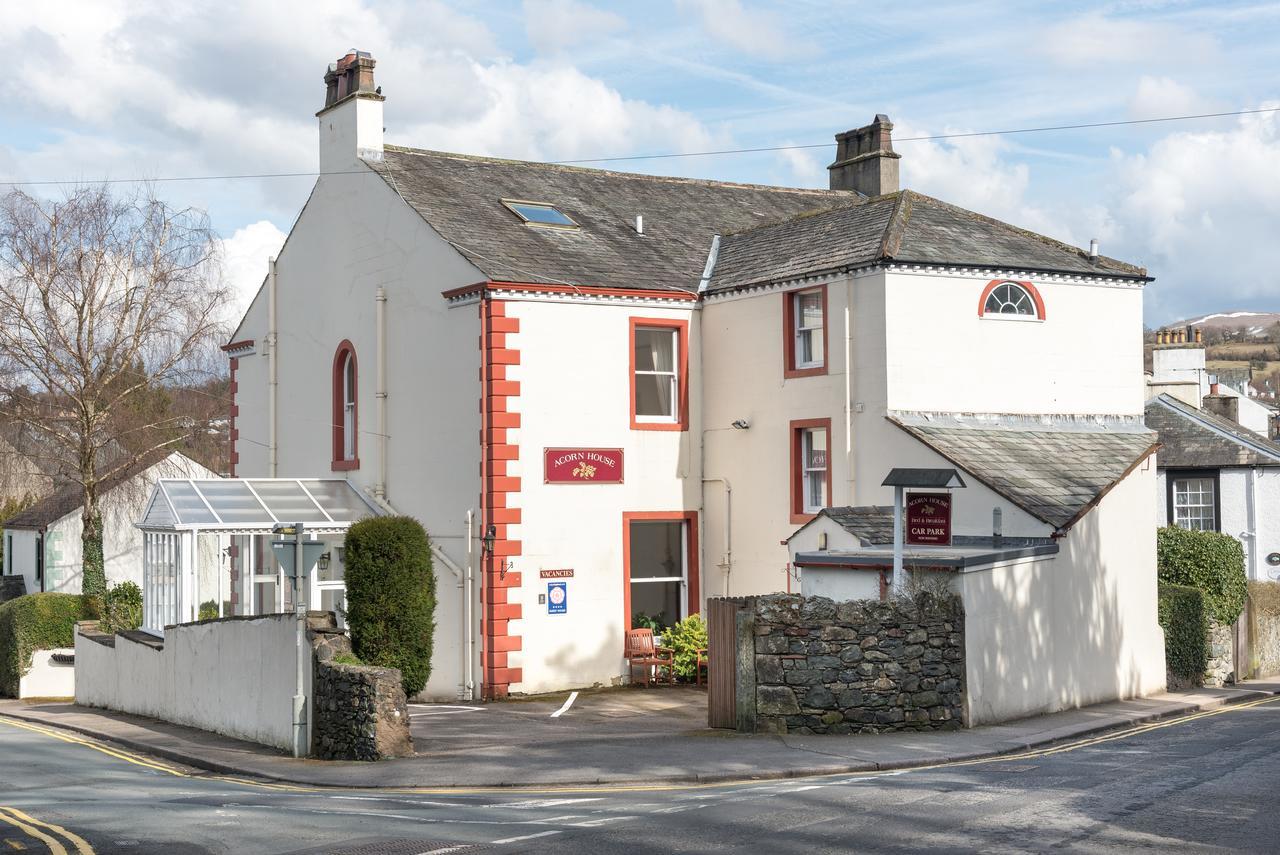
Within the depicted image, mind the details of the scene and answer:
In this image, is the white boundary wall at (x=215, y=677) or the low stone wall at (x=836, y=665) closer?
the low stone wall at (x=836, y=665)

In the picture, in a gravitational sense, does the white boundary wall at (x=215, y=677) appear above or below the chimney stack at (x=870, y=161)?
below

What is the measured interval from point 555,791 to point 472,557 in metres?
10.1

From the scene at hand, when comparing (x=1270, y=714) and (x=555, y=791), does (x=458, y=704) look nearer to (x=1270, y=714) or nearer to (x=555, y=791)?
(x=555, y=791)

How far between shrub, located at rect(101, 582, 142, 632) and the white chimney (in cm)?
1017

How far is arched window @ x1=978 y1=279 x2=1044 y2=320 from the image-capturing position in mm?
24203

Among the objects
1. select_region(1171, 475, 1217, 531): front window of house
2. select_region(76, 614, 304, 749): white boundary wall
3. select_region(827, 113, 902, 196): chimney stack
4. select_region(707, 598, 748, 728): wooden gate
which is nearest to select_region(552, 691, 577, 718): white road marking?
select_region(707, 598, 748, 728): wooden gate

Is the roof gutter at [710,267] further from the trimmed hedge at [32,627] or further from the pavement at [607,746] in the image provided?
the trimmed hedge at [32,627]

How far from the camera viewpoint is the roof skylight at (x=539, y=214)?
89.3ft

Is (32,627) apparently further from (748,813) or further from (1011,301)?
(748,813)

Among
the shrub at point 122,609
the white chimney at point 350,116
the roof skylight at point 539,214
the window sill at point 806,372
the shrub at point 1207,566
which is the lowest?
the shrub at point 122,609

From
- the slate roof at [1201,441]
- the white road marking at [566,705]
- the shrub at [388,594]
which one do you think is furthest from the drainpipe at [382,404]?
the slate roof at [1201,441]

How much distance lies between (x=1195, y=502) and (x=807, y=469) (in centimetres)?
1502

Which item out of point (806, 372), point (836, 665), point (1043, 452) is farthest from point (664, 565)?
point (836, 665)

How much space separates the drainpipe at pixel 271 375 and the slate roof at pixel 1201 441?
20104 mm
